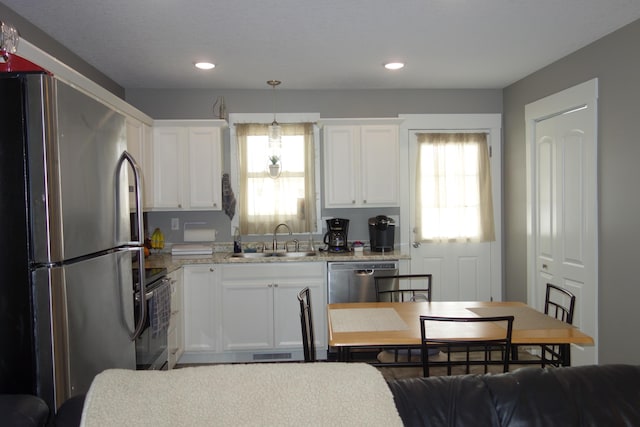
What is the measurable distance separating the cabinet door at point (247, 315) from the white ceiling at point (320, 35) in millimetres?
1855

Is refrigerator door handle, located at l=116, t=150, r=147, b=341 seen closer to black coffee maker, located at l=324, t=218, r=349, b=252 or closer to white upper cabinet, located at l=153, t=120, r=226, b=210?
white upper cabinet, located at l=153, t=120, r=226, b=210

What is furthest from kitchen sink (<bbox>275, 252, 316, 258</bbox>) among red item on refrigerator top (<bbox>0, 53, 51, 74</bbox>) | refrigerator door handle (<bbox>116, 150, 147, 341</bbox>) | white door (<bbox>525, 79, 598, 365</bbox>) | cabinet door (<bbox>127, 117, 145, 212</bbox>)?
red item on refrigerator top (<bbox>0, 53, 51, 74</bbox>)

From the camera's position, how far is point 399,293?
4.38 metres

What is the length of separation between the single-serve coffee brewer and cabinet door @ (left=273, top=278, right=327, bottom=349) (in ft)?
2.28

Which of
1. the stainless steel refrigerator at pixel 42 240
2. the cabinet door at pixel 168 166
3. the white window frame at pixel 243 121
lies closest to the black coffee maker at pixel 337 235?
the white window frame at pixel 243 121

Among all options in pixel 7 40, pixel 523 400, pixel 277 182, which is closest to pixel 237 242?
pixel 277 182

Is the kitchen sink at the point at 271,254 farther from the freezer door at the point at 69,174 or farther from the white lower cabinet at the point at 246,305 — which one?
the freezer door at the point at 69,174

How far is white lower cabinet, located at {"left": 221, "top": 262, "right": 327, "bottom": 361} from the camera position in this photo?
13.4 ft

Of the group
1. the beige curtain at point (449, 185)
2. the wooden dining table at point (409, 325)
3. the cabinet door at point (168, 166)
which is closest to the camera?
the wooden dining table at point (409, 325)

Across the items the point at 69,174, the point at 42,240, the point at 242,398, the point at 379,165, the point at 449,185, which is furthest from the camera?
the point at 449,185

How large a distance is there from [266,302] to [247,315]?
0.20 meters

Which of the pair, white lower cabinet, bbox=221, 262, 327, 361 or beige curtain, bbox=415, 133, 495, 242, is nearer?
white lower cabinet, bbox=221, 262, 327, 361

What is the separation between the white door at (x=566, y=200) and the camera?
3.36m

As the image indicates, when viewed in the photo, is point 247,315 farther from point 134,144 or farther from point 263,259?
point 134,144
